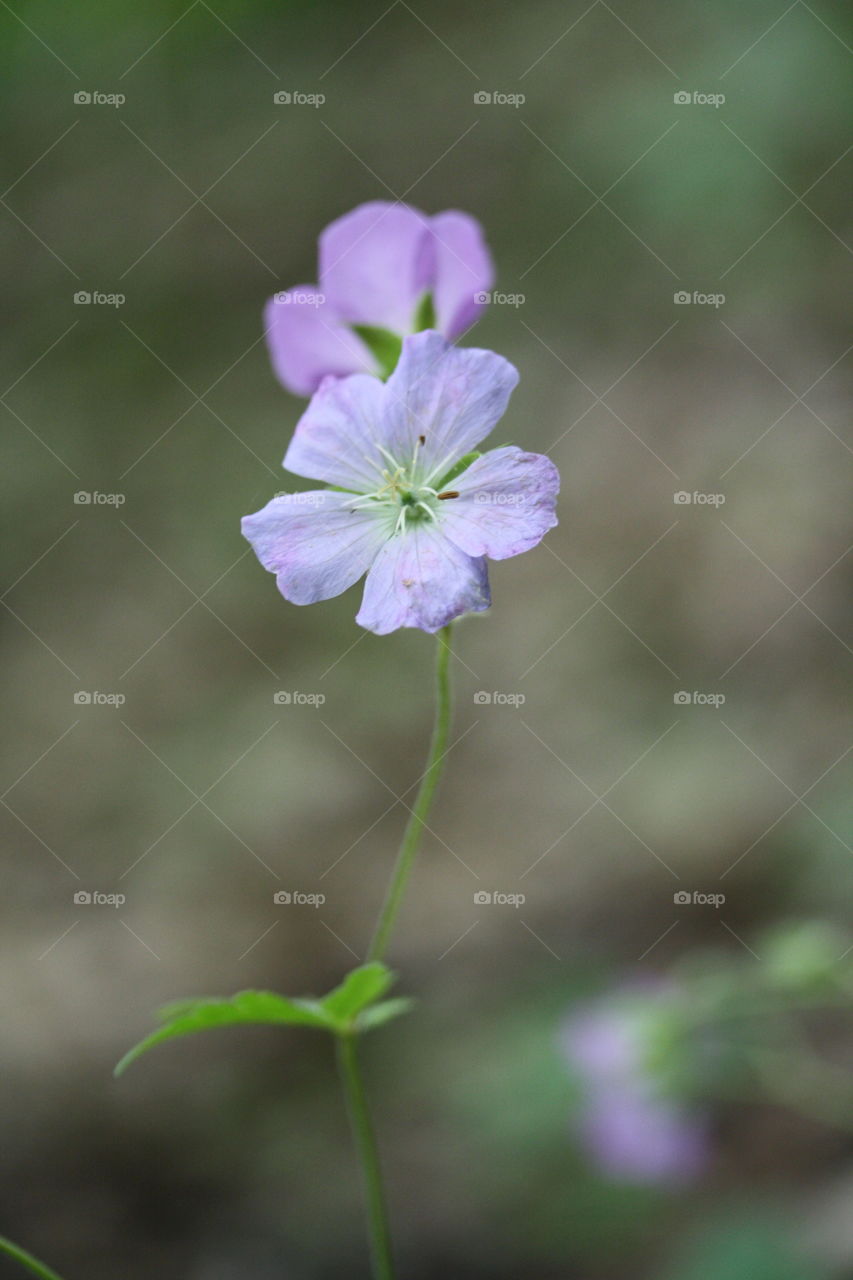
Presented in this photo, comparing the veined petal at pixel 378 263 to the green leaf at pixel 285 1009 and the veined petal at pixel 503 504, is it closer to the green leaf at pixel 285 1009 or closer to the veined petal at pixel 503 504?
the veined petal at pixel 503 504

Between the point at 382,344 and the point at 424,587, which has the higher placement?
the point at 382,344

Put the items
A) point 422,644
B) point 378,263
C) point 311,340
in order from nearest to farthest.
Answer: point 378,263
point 311,340
point 422,644

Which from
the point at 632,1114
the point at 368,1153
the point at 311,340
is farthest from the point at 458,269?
the point at 632,1114

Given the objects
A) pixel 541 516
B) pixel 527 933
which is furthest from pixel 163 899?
pixel 541 516

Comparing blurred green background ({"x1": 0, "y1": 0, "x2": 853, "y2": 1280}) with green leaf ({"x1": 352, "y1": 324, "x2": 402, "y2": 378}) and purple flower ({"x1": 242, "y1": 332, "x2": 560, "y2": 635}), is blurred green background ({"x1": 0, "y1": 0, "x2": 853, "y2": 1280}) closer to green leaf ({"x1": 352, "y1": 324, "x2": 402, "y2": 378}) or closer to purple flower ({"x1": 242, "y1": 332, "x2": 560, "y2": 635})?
purple flower ({"x1": 242, "y1": 332, "x2": 560, "y2": 635})

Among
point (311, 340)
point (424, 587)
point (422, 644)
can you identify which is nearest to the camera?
point (424, 587)

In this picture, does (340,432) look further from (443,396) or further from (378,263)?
(378,263)

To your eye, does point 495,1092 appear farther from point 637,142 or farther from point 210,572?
point 637,142
